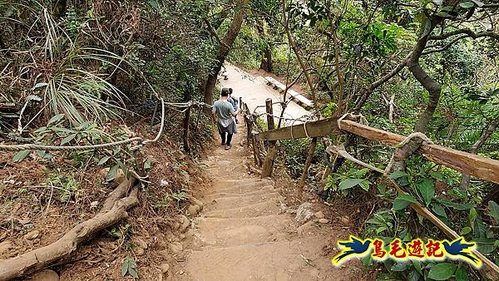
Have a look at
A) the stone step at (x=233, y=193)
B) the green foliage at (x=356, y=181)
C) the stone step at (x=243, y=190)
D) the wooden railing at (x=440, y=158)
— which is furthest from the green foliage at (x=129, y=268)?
the stone step at (x=243, y=190)

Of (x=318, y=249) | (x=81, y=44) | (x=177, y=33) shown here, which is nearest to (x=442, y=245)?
(x=318, y=249)

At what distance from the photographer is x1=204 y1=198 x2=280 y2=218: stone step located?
3.25 meters

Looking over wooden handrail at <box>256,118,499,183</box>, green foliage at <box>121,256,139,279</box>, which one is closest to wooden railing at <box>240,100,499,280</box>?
wooden handrail at <box>256,118,499,183</box>

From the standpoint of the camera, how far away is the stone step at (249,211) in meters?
3.25

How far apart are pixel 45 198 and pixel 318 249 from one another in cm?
192

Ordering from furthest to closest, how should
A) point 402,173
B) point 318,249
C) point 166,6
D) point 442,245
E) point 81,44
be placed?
1. point 166,6
2. point 81,44
3. point 318,249
4. point 402,173
5. point 442,245

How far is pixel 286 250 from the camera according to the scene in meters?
2.33

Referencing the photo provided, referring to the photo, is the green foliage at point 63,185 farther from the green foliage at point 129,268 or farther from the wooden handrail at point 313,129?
the wooden handrail at point 313,129

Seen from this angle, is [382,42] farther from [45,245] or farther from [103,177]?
[45,245]

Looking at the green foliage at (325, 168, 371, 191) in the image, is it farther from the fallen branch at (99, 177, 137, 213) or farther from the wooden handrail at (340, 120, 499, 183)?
the fallen branch at (99, 177, 137, 213)

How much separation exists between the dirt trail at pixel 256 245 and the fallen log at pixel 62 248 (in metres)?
0.59

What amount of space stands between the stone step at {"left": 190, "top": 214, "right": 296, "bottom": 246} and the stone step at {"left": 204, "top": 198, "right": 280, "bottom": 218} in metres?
0.21

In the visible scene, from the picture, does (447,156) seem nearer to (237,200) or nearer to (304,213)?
(304,213)

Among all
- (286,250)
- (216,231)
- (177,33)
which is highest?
(177,33)
